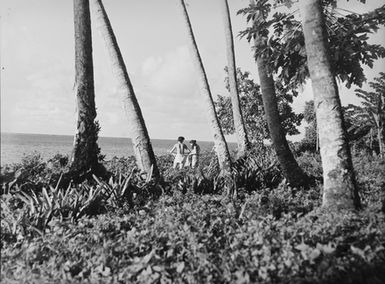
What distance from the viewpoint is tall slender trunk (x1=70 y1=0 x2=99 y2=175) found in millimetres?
7141

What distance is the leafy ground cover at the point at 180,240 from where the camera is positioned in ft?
11.3

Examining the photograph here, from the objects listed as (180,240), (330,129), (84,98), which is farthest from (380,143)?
(180,240)

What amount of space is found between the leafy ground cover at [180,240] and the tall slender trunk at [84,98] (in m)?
0.79

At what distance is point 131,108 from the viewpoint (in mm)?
7805

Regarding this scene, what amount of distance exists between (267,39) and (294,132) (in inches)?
710

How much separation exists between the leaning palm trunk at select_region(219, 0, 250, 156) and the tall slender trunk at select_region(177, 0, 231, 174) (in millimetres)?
3724

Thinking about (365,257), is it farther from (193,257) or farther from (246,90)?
(246,90)

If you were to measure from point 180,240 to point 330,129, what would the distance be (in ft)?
9.02

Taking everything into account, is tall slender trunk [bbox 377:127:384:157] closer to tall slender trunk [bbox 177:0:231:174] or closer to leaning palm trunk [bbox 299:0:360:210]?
tall slender trunk [bbox 177:0:231:174]

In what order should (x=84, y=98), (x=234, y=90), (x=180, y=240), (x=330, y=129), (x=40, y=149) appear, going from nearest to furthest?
1. (x=180, y=240)
2. (x=330, y=129)
3. (x=84, y=98)
4. (x=234, y=90)
5. (x=40, y=149)

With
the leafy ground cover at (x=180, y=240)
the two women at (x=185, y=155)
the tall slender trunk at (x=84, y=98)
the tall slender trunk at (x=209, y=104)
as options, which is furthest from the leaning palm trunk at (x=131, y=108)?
the two women at (x=185, y=155)

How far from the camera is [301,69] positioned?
8195 mm

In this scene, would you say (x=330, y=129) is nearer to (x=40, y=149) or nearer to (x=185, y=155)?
(x=185, y=155)

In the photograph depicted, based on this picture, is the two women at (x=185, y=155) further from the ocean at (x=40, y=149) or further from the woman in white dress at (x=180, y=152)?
the ocean at (x=40, y=149)
